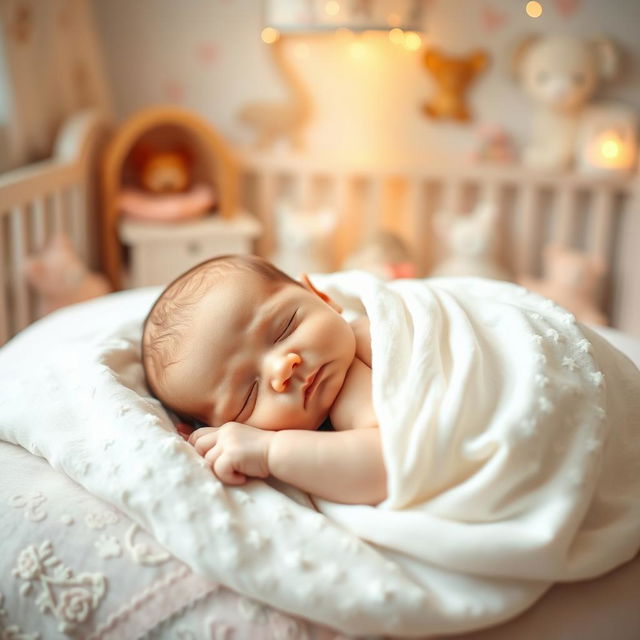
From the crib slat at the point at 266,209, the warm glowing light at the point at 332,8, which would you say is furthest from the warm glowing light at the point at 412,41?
the crib slat at the point at 266,209

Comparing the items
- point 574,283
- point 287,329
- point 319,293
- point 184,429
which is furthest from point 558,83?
point 184,429

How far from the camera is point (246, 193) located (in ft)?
8.49

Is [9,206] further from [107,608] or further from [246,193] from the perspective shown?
[107,608]

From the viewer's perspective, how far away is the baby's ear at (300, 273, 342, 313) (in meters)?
1.12

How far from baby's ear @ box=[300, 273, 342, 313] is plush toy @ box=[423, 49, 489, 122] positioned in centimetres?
144

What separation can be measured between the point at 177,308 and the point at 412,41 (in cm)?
168

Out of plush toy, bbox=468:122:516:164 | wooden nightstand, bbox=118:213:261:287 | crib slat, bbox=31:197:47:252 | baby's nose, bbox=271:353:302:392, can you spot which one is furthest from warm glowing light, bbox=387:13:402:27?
baby's nose, bbox=271:353:302:392

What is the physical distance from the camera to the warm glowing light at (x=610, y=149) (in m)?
2.22

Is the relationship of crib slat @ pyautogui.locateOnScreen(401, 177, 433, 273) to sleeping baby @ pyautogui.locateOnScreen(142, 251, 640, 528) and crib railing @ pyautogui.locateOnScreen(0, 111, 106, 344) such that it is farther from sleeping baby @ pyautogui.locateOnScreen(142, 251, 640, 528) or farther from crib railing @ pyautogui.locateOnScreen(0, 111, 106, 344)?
sleeping baby @ pyautogui.locateOnScreen(142, 251, 640, 528)

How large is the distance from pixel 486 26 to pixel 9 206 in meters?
1.51

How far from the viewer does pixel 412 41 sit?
2.37 m

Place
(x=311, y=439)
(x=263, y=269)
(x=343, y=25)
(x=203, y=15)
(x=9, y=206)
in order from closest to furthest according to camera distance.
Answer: (x=311, y=439) < (x=263, y=269) < (x=9, y=206) < (x=343, y=25) < (x=203, y=15)

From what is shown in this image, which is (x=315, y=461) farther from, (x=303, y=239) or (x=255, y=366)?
(x=303, y=239)

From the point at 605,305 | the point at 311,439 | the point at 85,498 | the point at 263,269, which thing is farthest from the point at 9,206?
the point at 605,305
